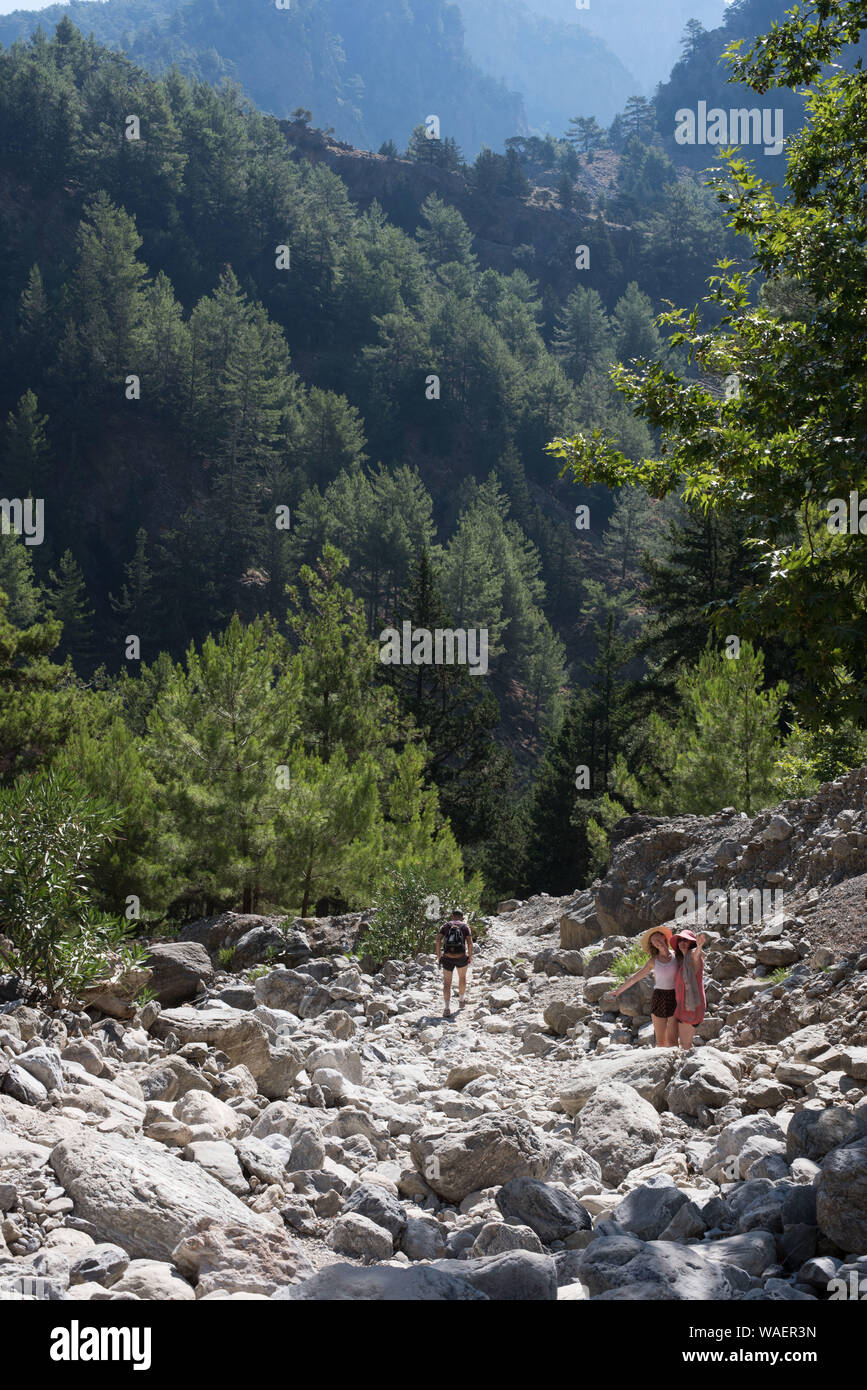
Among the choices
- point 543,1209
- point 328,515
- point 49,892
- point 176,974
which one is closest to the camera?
point 543,1209

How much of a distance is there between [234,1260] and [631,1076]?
378cm

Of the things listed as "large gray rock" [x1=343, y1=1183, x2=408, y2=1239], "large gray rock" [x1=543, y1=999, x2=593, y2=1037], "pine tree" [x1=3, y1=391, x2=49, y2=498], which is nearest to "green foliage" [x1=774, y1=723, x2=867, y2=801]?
"large gray rock" [x1=543, y1=999, x2=593, y2=1037]

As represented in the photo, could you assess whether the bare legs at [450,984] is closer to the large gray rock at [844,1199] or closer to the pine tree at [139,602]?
the large gray rock at [844,1199]

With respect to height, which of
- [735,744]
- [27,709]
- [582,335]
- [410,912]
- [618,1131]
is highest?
[582,335]

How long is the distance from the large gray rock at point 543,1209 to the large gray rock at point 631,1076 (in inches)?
74.3

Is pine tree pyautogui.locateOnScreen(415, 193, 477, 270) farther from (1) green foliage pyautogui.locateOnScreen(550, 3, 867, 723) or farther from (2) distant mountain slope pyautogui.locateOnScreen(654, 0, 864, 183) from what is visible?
(1) green foliage pyautogui.locateOnScreen(550, 3, 867, 723)

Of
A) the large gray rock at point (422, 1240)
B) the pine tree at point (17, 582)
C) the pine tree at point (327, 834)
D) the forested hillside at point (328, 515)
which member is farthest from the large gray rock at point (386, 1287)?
the pine tree at point (17, 582)

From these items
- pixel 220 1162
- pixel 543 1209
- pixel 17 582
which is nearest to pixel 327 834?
pixel 220 1162

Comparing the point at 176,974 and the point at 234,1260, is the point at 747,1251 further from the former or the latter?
the point at 176,974

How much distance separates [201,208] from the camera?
90.3 m

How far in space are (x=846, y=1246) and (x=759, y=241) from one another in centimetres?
644

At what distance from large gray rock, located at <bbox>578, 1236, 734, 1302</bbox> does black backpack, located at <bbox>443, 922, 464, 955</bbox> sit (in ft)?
22.6

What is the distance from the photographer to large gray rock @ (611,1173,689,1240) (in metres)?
4.54

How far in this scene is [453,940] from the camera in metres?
10.9
